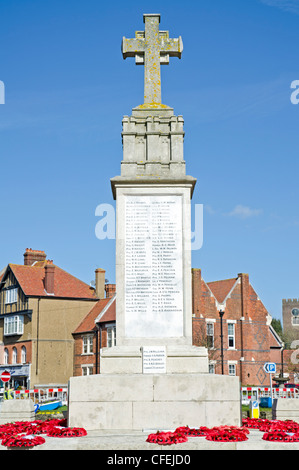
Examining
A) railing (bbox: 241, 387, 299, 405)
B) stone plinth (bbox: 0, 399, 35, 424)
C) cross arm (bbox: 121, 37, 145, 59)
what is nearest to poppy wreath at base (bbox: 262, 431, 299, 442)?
stone plinth (bbox: 0, 399, 35, 424)

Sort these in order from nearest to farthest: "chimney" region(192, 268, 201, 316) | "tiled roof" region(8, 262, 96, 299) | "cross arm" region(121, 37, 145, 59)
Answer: "cross arm" region(121, 37, 145, 59) < "chimney" region(192, 268, 201, 316) < "tiled roof" region(8, 262, 96, 299)

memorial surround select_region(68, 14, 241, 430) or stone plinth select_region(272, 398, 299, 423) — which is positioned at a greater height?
memorial surround select_region(68, 14, 241, 430)

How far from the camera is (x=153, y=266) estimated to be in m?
16.1

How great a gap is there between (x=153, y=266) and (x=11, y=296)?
4909cm

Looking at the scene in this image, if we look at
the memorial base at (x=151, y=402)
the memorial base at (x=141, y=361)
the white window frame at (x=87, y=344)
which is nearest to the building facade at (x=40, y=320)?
the white window frame at (x=87, y=344)

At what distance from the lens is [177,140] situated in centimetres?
1728

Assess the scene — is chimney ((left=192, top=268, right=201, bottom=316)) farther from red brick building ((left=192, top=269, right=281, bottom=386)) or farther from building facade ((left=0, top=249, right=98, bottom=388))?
building facade ((left=0, top=249, right=98, bottom=388))

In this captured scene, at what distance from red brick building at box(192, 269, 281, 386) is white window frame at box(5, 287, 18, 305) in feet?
62.8

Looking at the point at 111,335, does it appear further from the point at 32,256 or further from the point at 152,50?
the point at 152,50

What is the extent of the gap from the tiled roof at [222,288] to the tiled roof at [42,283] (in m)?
13.1

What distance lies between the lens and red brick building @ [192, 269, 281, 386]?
55656 millimetres

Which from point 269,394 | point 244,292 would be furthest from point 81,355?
point 269,394
